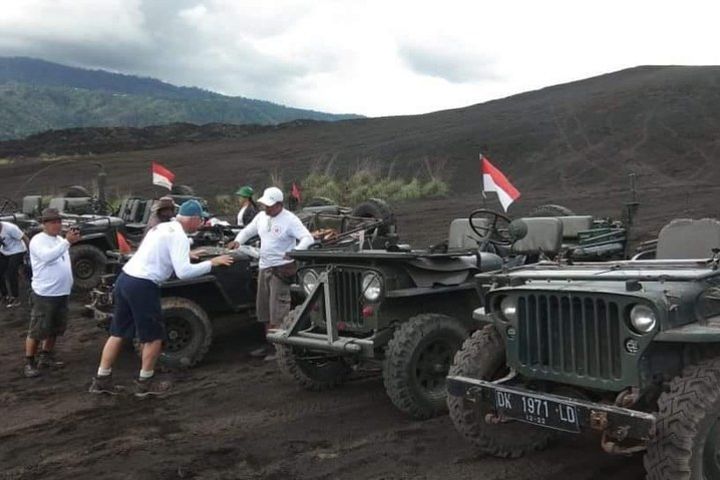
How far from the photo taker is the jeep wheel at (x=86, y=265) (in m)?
12.9

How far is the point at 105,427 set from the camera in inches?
240

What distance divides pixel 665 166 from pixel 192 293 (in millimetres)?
21214

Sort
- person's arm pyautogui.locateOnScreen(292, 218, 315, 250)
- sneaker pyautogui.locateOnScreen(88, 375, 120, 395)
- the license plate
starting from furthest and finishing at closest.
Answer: person's arm pyautogui.locateOnScreen(292, 218, 315, 250) < sneaker pyautogui.locateOnScreen(88, 375, 120, 395) < the license plate

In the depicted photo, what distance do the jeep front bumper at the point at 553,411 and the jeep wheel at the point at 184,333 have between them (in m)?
3.83

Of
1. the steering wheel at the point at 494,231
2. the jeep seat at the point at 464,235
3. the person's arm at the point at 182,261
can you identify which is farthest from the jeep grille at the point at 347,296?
the jeep seat at the point at 464,235

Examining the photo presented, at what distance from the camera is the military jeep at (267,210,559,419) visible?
5.86m

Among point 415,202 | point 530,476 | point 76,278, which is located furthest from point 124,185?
point 530,476

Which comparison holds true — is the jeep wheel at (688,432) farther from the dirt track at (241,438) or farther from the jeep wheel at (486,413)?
the jeep wheel at (486,413)

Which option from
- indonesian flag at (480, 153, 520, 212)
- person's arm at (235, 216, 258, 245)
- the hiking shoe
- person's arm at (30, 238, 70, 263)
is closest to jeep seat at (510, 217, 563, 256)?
indonesian flag at (480, 153, 520, 212)

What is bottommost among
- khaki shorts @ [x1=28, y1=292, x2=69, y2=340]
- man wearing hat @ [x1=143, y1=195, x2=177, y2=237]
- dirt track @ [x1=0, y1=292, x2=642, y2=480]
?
dirt track @ [x1=0, y1=292, x2=642, y2=480]

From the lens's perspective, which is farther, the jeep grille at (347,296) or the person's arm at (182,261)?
the person's arm at (182,261)

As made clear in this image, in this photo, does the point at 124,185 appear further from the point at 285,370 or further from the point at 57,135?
the point at 285,370

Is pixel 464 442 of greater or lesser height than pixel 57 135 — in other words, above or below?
below

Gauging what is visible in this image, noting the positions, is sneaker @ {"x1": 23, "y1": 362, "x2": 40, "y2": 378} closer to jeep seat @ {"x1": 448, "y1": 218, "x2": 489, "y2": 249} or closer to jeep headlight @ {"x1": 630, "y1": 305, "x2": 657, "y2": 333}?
jeep seat @ {"x1": 448, "y1": 218, "x2": 489, "y2": 249}
